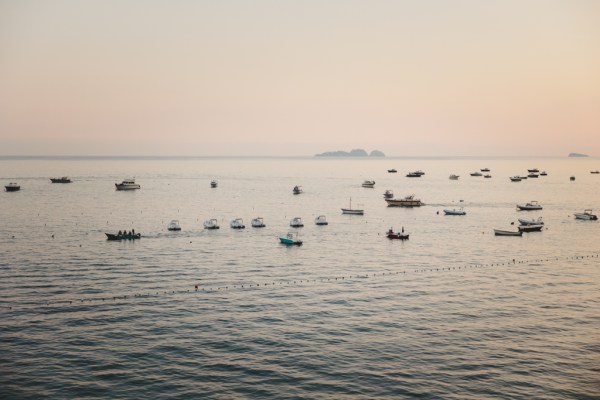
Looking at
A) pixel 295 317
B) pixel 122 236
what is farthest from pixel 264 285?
pixel 122 236

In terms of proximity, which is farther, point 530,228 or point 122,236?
point 530,228

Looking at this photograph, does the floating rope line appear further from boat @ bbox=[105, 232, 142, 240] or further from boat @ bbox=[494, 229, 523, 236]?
boat @ bbox=[105, 232, 142, 240]

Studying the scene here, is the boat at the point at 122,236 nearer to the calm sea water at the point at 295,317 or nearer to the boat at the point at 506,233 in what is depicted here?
the calm sea water at the point at 295,317

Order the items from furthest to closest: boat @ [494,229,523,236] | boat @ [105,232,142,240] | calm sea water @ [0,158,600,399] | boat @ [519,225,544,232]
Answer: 1. boat @ [519,225,544,232]
2. boat @ [494,229,523,236]
3. boat @ [105,232,142,240]
4. calm sea water @ [0,158,600,399]

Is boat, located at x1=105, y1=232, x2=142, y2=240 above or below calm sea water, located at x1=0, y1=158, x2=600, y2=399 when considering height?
above

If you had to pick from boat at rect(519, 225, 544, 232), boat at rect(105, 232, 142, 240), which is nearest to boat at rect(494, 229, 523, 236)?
boat at rect(519, 225, 544, 232)

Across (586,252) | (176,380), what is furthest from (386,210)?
(176,380)

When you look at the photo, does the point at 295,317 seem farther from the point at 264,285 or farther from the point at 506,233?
the point at 506,233

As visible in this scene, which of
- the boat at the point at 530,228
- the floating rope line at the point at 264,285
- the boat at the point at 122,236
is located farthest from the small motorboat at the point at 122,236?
the boat at the point at 530,228

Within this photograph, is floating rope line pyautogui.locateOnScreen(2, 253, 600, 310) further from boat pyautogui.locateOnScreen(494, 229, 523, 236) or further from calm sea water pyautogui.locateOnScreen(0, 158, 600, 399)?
boat pyautogui.locateOnScreen(494, 229, 523, 236)

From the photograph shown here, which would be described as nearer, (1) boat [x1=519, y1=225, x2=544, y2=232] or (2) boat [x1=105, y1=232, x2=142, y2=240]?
(2) boat [x1=105, y1=232, x2=142, y2=240]

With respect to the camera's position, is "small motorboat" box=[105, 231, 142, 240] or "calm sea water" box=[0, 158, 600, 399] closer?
"calm sea water" box=[0, 158, 600, 399]

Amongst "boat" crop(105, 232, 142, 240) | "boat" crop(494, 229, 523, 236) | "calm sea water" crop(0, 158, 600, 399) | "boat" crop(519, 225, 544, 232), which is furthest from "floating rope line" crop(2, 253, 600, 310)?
"boat" crop(105, 232, 142, 240)

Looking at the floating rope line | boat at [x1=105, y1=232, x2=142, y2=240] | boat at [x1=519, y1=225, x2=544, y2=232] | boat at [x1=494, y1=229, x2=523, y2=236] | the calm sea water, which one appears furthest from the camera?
boat at [x1=519, y1=225, x2=544, y2=232]
